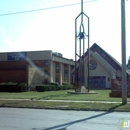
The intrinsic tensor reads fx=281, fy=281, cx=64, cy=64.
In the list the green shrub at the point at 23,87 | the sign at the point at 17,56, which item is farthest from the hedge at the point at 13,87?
the sign at the point at 17,56

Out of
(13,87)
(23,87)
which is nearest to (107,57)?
(23,87)

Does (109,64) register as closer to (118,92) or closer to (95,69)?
(95,69)

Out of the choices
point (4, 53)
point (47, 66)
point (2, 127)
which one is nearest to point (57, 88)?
point (47, 66)

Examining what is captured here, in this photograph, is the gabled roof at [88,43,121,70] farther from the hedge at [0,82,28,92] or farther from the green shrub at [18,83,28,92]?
the hedge at [0,82,28,92]

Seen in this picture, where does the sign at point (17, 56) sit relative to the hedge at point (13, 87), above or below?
above

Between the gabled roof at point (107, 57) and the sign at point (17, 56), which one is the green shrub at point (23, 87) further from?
the gabled roof at point (107, 57)

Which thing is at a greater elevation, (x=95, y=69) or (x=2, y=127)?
(x=95, y=69)

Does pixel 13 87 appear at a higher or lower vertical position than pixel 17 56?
lower

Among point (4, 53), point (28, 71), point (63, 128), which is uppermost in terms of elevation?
point (4, 53)

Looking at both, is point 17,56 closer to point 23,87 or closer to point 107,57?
point 23,87

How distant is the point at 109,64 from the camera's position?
6253cm

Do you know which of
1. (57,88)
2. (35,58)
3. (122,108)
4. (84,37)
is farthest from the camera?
(35,58)

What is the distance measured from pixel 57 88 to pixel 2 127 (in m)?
36.1

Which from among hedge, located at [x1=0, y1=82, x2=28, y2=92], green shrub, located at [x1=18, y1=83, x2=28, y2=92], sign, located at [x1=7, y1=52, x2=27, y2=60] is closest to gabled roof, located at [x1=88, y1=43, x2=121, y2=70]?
sign, located at [x1=7, y1=52, x2=27, y2=60]
